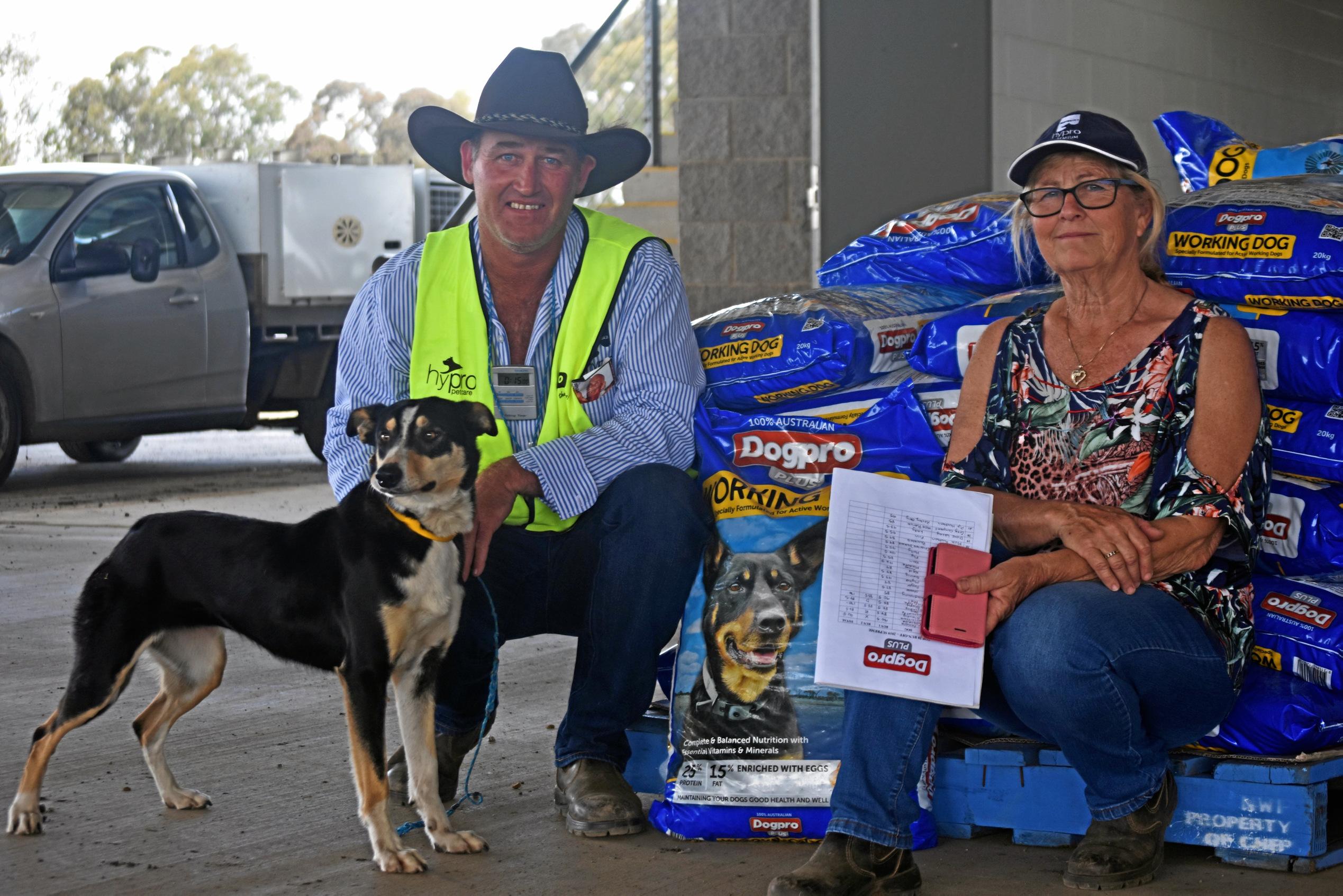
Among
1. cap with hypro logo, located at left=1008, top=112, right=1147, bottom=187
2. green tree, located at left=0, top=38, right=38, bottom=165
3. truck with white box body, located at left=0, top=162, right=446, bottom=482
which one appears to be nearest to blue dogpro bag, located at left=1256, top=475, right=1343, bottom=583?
cap with hypro logo, located at left=1008, top=112, right=1147, bottom=187

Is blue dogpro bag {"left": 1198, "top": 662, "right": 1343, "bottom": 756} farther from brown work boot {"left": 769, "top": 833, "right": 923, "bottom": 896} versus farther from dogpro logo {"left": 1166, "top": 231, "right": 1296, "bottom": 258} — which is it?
dogpro logo {"left": 1166, "top": 231, "right": 1296, "bottom": 258}

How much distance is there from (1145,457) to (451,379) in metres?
1.42

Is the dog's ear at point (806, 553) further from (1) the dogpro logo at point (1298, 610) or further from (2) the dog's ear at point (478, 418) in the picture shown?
(1) the dogpro logo at point (1298, 610)

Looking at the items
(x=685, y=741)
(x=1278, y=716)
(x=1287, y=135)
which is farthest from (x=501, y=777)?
(x=1287, y=135)

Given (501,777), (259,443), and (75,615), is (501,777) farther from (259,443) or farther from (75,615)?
(259,443)

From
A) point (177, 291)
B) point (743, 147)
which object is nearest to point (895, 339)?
point (743, 147)

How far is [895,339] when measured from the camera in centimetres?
333

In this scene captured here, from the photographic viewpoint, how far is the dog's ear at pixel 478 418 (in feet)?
9.48

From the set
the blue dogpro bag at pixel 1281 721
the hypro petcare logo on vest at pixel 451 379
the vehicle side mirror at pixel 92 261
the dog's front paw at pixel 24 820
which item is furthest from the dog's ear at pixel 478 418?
the vehicle side mirror at pixel 92 261

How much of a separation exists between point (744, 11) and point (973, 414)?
4946 mm

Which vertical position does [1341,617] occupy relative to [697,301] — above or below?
below

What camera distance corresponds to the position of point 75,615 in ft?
9.70

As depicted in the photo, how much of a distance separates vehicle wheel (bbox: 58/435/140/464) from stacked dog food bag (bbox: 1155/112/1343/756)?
842cm

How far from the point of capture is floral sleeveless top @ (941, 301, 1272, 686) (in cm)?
250
